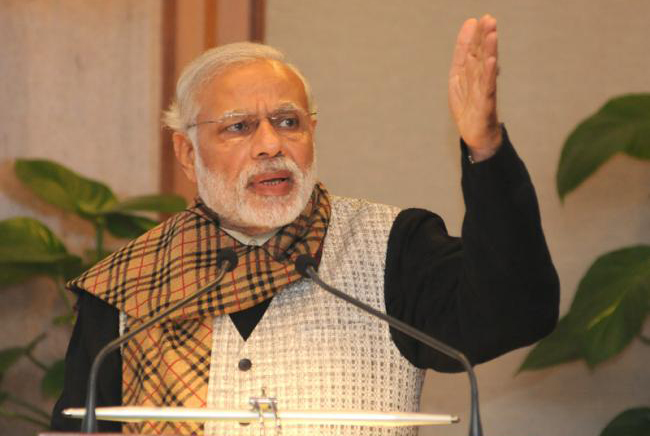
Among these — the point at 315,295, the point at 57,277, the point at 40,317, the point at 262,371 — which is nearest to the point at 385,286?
the point at 315,295

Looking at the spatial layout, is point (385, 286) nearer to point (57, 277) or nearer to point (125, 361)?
point (125, 361)

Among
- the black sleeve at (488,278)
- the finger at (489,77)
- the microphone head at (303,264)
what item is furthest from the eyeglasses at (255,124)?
the finger at (489,77)

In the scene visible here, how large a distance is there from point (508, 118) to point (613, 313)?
1119 millimetres

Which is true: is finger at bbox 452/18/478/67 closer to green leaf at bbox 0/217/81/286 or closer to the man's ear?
the man's ear

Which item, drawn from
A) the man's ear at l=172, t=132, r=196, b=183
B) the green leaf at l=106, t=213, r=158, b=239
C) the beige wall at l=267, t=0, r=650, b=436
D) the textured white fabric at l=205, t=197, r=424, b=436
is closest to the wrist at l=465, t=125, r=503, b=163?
the textured white fabric at l=205, t=197, r=424, b=436

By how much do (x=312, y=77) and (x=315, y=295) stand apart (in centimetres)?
181

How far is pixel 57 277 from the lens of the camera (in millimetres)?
4094

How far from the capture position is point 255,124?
9.20ft

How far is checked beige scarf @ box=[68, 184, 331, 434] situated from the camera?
105 inches

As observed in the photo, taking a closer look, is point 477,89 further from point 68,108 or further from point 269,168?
point 68,108

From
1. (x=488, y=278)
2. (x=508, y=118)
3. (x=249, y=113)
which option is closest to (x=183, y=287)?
(x=249, y=113)

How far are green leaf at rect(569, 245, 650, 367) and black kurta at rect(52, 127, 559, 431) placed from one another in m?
0.92

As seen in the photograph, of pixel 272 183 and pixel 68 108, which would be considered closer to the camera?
pixel 272 183

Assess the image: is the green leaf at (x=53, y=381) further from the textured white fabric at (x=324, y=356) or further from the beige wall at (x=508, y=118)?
the textured white fabric at (x=324, y=356)
